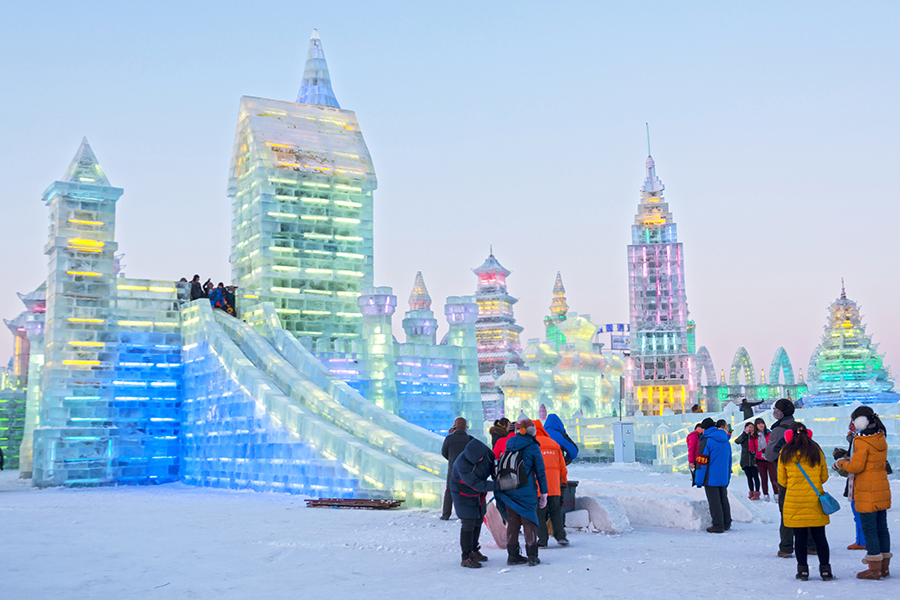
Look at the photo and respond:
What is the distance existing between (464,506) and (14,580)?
4289 millimetres

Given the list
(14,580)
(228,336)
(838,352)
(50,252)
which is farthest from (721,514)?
(838,352)

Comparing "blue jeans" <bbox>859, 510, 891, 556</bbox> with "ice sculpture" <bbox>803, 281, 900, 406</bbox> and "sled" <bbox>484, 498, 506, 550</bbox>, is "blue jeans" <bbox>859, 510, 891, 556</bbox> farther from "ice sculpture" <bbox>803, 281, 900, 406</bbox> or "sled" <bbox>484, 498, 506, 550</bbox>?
"ice sculpture" <bbox>803, 281, 900, 406</bbox>

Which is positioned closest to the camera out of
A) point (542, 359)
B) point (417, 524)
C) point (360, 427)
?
point (417, 524)

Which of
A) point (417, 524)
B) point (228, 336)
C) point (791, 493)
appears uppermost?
point (228, 336)

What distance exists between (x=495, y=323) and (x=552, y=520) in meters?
74.5

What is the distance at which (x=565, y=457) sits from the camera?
11.3m

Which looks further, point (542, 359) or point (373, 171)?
point (542, 359)

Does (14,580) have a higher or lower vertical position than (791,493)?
lower

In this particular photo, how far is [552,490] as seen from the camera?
10.6 meters

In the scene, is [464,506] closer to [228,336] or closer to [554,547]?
[554,547]

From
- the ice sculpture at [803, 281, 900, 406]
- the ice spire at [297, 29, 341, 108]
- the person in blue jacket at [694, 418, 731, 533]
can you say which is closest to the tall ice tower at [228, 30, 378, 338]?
the ice spire at [297, 29, 341, 108]

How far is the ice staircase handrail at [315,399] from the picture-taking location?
16667 mm

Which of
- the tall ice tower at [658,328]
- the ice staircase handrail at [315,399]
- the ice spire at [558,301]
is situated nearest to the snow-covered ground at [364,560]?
the ice staircase handrail at [315,399]

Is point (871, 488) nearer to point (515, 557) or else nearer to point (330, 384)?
point (515, 557)
